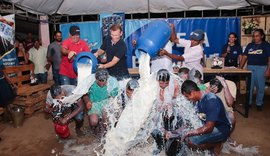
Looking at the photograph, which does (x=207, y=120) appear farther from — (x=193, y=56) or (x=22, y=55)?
(x=22, y=55)

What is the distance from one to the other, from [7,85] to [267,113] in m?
5.30

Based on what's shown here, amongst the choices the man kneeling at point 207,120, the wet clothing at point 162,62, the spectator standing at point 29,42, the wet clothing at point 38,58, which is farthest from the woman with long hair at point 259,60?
the spectator standing at point 29,42

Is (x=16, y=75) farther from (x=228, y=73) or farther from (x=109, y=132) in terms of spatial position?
(x=228, y=73)

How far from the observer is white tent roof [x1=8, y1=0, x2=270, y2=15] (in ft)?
24.6

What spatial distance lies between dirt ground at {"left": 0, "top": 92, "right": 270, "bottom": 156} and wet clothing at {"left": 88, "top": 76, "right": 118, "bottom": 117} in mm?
552

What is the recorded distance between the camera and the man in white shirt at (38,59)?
7.50m

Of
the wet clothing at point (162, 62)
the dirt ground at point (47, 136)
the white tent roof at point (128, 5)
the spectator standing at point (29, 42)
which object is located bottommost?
the dirt ground at point (47, 136)

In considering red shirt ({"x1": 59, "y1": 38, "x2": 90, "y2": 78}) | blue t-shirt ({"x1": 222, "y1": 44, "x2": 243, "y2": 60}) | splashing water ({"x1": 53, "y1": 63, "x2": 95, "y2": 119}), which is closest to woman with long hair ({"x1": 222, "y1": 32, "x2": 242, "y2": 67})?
blue t-shirt ({"x1": 222, "y1": 44, "x2": 243, "y2": 60})

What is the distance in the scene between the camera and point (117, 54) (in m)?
4.09

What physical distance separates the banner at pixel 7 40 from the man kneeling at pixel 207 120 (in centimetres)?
457

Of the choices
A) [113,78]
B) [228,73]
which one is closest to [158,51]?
[113,78]

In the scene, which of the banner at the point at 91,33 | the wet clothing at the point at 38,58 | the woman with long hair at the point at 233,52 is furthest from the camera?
the banner at the point at 91,33

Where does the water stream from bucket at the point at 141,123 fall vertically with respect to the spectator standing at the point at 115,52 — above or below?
below

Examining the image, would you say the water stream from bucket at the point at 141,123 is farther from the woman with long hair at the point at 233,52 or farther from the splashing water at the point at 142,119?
the woman with long hair at the point at 233,52
